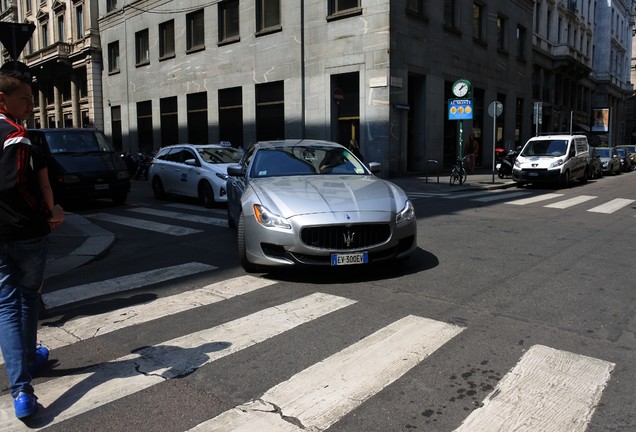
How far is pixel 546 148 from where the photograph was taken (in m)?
20.2

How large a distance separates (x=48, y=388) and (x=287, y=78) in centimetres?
2211

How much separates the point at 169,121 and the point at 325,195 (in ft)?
93.8

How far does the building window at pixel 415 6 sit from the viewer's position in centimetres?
2243

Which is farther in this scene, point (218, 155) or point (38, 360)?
point (218, 155)

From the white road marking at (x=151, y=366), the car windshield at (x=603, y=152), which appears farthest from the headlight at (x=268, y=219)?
the car windshield at (x=603, y=152)

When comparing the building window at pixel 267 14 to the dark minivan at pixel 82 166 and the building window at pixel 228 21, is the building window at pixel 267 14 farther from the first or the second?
the dark minivan at pixel 82 166

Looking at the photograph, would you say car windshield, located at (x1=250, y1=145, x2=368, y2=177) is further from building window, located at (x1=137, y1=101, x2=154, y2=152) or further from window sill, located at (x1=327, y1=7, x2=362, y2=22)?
building window, located at (x1=137, y1=101, x2=154, y2=152)

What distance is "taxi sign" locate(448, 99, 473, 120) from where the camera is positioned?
65.3 ft

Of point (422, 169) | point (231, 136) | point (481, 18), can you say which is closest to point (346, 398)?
point (422, 169)

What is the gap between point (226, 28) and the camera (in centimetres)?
2773

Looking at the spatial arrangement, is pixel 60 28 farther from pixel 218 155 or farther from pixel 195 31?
pixel 218 155

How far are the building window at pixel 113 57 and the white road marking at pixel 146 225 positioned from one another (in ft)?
93.9

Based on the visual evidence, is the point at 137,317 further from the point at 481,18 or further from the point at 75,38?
the point at 75,38

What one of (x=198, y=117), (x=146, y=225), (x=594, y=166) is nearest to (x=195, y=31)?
(x=198, y=117)
